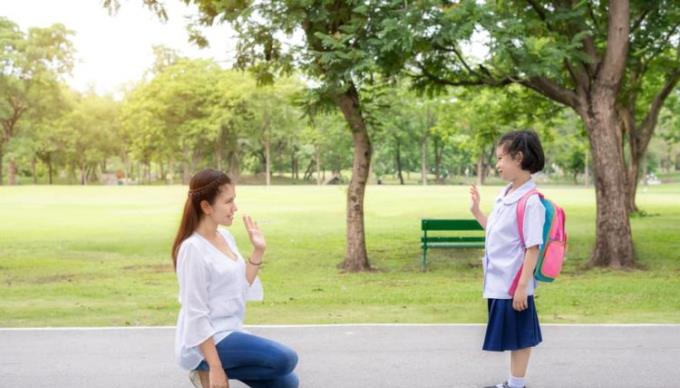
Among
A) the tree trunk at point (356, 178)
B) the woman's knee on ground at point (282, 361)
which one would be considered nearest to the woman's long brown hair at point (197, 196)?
the woman's knee on ground at point (282, 361)

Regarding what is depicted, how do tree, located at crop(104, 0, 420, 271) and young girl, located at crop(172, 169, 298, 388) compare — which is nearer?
young girl, located at crop(172, 169, 298, 388)

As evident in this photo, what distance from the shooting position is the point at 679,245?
62.2 ft

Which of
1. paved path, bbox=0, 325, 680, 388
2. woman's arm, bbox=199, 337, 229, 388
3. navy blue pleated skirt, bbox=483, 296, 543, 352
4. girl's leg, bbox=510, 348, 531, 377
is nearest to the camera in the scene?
woman's arm, bbox=199, 337, 229, 388

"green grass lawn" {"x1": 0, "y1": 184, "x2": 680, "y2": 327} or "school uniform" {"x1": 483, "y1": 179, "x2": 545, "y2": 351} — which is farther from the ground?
"school uniform" {"x1": 483, "y1": 179, "x2": 545, "y2": 351}

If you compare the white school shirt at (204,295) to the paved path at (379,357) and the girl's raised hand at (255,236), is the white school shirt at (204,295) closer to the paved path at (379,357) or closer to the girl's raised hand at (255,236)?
the girl's raised hand at (255,236)

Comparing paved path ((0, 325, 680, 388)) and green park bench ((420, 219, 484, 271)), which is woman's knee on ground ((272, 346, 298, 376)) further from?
green park bench ((420, 219, 484, 271))

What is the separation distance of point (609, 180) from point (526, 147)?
10435 mm

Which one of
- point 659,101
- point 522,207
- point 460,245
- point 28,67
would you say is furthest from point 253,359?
point 28,67

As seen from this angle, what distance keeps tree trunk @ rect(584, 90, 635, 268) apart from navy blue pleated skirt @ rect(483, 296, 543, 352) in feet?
33.2

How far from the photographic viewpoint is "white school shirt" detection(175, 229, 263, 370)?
→ 3.71m

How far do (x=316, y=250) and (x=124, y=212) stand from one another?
18.7 metres

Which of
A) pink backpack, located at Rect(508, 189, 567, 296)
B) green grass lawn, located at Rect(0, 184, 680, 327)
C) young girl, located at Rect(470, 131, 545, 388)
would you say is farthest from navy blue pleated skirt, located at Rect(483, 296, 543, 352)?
green grass lawn, located at Rect(0, 184, 680, 327)

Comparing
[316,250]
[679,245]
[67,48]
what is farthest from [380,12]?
[67,48]

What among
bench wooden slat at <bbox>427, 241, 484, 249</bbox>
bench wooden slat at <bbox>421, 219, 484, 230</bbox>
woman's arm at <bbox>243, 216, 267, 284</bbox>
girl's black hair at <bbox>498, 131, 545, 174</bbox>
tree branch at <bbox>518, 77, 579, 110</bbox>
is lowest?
bench wooden slat at <bbox>427, 241, 484, 249</bbox>
